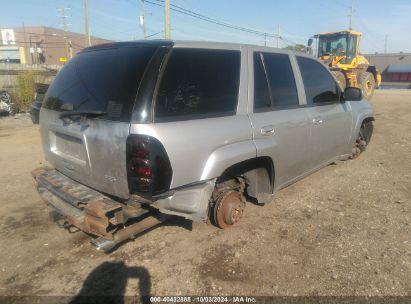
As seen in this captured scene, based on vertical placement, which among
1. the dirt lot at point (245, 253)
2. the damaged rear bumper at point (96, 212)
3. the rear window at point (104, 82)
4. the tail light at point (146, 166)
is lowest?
the dirt lot at point (245, 253)

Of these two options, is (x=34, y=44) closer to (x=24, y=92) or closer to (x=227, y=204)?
(x=24, y=92)

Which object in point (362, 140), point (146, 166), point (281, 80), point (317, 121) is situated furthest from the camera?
point (362, 140)

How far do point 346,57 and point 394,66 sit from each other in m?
47.8

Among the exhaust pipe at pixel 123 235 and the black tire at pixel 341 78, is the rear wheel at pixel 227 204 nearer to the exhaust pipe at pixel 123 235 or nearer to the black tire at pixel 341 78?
the exhaust pipe at pixel 123 235

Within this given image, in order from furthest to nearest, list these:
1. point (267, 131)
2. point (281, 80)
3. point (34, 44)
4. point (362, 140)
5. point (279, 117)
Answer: point (34, 44) < point (362, 140) < point (281, 80) < point (279, 117) < point (267, 131)

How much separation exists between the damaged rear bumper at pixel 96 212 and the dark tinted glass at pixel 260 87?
156 centimetres

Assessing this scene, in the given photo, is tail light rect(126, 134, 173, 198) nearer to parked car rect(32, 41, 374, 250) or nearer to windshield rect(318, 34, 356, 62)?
parked car rect(32, 41, 374, 250)

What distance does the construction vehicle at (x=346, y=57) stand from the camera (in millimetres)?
16062

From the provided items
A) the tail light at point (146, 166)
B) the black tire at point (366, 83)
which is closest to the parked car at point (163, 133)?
the tail light at point (146, 166)

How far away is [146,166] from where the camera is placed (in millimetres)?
2625

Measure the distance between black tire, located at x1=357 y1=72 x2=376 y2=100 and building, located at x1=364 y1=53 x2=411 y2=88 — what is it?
4243 cm

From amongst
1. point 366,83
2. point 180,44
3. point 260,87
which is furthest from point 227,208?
point 366,83

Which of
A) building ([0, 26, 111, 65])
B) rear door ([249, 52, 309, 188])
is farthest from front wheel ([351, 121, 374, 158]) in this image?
building ([0, 26, 111, 65])

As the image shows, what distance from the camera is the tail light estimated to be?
2.60 meters
